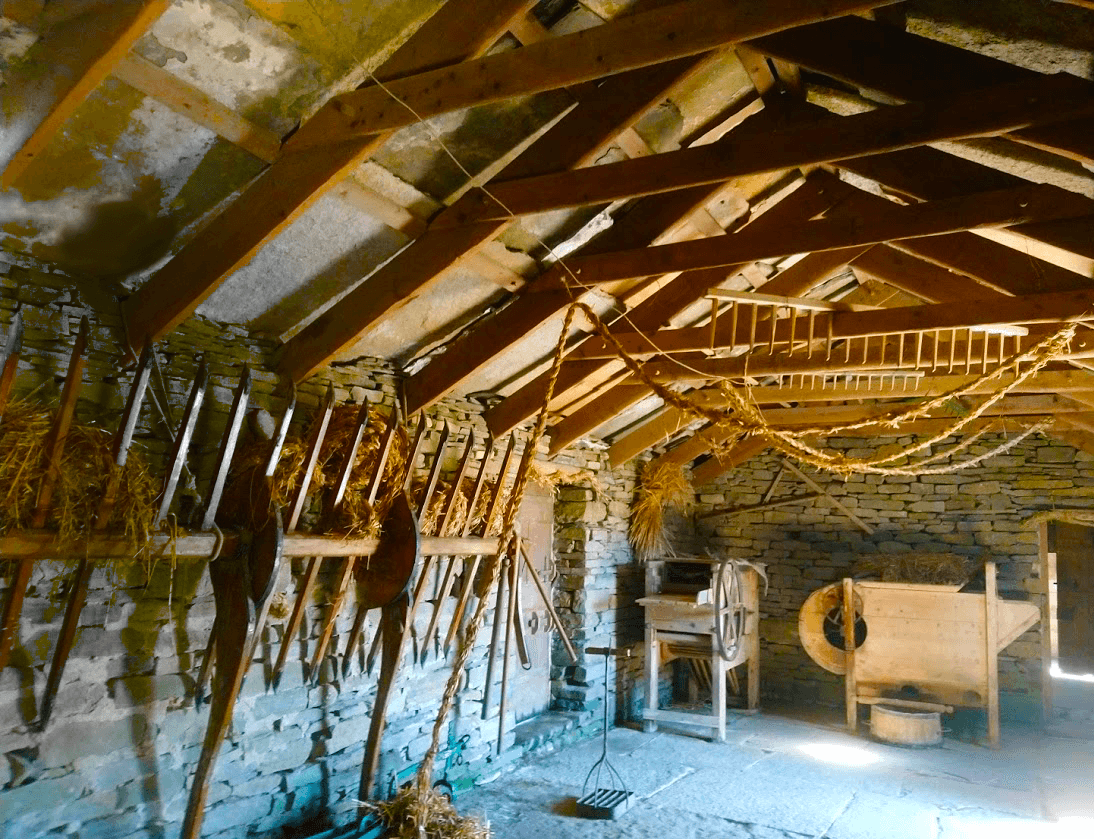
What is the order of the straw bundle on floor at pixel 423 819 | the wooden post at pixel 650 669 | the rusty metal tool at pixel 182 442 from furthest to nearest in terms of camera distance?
the wooden post at pixel 650 669, the straw bundle on floor at pixel 423 819, the rusty metal tool at pixel 182 442

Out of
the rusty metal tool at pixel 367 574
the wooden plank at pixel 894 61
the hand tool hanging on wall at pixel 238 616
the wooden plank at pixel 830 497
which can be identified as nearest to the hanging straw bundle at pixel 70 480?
the hand tool hanging on wall at pixel 238 616

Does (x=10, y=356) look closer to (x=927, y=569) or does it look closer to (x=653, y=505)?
(x=653, y=505)

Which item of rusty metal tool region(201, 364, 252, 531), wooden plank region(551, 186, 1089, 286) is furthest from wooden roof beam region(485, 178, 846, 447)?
rusty metal tool region(201, 364, 252, 531)

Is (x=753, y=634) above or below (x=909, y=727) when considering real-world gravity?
above

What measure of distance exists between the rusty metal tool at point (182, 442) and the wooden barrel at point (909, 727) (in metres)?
6.21

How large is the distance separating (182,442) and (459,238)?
1497mm

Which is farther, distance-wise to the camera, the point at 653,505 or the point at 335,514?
the point at 653,505

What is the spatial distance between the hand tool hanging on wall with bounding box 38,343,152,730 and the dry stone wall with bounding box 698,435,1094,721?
23.2ft

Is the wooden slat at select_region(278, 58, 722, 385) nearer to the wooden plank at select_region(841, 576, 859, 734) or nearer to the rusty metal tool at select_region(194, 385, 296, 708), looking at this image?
the rusty metal tool at select_region(194, 385, 296, 708)

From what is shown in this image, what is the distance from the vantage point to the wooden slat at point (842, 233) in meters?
3.24

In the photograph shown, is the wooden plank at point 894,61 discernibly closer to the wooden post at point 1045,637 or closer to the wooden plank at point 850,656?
the wooden plank at point 850,656

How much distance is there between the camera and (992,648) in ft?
22.0

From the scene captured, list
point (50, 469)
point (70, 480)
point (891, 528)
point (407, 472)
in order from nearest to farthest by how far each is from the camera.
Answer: point (50, 469) → point (70, 480) → point (407, 472) → point (891, 528)

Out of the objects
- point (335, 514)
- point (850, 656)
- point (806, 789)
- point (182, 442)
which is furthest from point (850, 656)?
point (182, 442)
